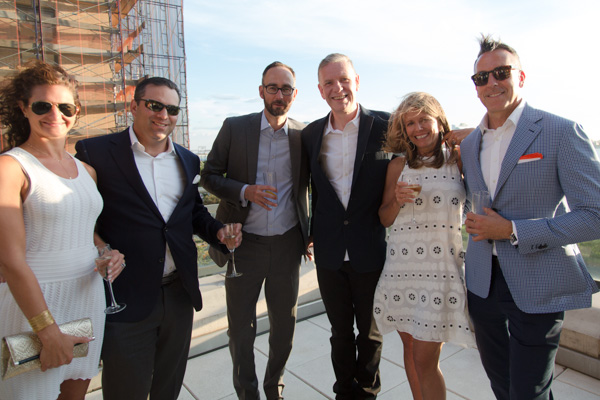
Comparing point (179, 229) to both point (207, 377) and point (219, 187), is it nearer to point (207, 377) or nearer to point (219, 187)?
point (219, 187)

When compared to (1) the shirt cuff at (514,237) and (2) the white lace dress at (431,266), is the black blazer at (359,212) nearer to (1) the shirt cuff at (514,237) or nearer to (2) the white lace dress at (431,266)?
(2) the white lace dress at (431,266)

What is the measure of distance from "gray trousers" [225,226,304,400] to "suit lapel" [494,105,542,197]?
57.3 inches

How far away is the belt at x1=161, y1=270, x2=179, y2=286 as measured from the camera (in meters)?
2.12

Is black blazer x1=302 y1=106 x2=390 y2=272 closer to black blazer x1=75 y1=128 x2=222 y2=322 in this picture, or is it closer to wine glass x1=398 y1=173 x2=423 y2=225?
wine glass x1=398 y1=173 x2=423 y2=225

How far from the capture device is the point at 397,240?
7.59ft

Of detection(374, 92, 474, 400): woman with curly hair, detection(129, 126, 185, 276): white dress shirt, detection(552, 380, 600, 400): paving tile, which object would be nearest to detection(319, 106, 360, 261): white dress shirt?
detection(374, 92, 474, 400): woman with curly hair

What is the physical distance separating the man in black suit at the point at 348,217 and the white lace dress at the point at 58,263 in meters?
1.39

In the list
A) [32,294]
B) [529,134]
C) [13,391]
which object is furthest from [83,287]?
[529,134]

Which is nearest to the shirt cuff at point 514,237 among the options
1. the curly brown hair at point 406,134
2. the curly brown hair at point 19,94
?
the curly brown hair at point 406,134

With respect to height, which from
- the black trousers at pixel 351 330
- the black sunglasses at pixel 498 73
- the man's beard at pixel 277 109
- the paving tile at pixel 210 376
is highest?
the black sunglasses at pixel 498 73

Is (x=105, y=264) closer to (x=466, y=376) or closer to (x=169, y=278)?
(x=169, y=278)

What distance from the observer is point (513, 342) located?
1855 mm

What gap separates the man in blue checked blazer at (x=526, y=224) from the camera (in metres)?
1.68

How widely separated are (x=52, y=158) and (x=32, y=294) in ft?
2.01
